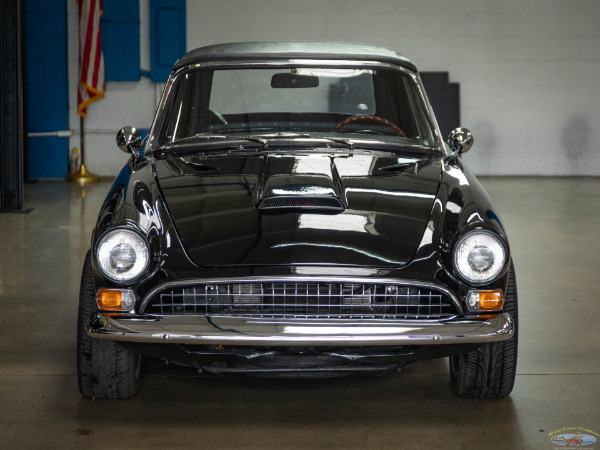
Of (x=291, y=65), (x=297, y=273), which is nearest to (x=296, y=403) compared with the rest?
(x=297, y=273)

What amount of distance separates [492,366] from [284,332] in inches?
35.2

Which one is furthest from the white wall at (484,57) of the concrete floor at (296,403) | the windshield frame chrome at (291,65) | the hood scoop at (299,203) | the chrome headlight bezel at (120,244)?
the chrome headlight bezel at (120,244)

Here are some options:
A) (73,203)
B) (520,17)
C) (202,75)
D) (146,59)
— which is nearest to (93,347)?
(202,75)

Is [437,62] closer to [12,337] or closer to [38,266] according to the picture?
[38,266]

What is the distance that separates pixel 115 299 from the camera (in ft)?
9.65

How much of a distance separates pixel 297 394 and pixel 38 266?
9.95 feet

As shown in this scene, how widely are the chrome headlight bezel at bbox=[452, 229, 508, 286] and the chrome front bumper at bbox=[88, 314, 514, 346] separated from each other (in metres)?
0.18

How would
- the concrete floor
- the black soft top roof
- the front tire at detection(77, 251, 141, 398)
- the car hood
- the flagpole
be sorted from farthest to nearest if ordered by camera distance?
the flagpole
the black soft top roof
the front tire at detection(77, 251, 141, 398)
the concrete floor
the car hood

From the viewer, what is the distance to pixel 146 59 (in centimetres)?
1178

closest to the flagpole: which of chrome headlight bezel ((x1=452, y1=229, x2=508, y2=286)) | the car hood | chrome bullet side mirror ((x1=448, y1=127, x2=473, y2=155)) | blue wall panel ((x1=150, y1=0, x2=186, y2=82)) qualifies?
blue wall panel ((x1=150, y1=0, x2=186, y2=82))

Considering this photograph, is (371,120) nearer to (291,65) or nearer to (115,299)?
(291,65)

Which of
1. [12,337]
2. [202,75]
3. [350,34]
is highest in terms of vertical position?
[350,34]
